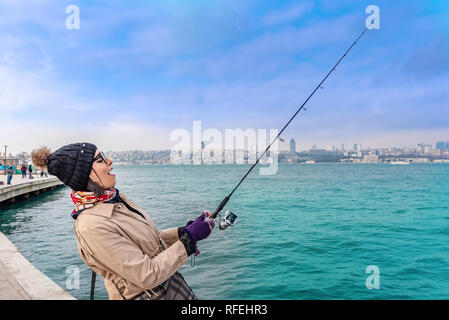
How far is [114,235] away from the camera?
1.88m

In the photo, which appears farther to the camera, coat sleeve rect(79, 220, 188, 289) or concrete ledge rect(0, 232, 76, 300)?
concrete ledge rect(0, 232, 76, 300)

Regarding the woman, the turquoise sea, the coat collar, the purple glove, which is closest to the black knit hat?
the woman

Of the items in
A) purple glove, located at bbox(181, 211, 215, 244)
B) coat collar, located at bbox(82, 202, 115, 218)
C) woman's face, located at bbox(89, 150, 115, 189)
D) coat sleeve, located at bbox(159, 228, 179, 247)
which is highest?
woman's face, located at bbox(89, 150, 115, 189)

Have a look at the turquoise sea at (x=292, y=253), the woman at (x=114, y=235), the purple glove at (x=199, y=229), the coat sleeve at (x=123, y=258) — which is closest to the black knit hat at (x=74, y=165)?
the woman at (x=114, y=235)

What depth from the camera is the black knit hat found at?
2109 millimetres

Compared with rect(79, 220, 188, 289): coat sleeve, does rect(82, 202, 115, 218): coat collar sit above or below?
above

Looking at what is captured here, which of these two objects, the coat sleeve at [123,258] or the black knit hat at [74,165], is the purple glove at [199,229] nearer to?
the coat sleeve at [123,258]

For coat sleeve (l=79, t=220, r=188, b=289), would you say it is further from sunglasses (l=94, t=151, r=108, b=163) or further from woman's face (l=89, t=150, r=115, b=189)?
sunglasses (l=94, t=151, r=108, b=163)

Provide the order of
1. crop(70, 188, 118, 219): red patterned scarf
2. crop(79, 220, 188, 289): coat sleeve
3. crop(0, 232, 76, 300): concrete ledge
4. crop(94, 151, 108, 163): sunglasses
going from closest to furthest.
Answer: crop(79, 220, 188, 289): coat sleeve
crop(70, 188, 118, 219): red patterned scarf
crop(94, 151, 108, 163): sunglasses
crop(0, 232, 76, 300): concrete ledge

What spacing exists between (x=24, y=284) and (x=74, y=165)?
425cm

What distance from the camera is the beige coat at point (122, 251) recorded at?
184 cm

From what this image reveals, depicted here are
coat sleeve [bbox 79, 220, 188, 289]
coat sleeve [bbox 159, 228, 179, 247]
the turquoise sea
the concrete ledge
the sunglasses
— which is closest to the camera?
coat sleeve [bbox 79, 220, 188, 289]
